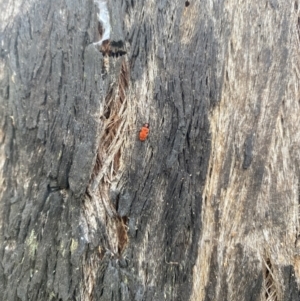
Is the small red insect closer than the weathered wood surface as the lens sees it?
No

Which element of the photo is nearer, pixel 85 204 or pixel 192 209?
pixel 85 204

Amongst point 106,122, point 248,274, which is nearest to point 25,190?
point 106,122

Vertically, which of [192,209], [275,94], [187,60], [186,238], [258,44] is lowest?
[186,238]

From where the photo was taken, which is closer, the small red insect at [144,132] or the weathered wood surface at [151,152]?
the weathered wood surface at [151,152]

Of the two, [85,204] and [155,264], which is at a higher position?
[85,204]

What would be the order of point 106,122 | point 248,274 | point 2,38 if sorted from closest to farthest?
point 2,38 → point 106,122 → point 248,274

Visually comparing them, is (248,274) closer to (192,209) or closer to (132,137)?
(192,209)

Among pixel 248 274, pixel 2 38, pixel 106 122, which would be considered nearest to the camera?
pixel 2 38
